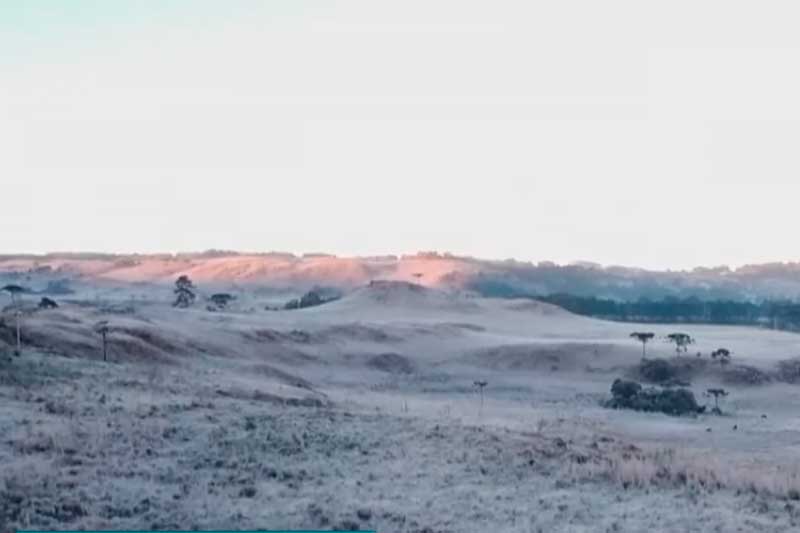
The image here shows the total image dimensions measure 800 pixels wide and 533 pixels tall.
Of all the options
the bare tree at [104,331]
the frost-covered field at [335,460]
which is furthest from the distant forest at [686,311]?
the bare tree at [104,331]

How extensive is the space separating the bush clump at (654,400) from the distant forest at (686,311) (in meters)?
72.3

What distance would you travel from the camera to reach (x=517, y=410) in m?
41.8

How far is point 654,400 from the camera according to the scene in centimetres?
4406

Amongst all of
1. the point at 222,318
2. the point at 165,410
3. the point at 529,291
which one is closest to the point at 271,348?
the point at 222,318

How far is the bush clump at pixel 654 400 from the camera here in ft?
141

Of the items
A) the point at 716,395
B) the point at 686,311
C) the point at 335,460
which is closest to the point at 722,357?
the point at 716,395

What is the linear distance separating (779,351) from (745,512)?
55.2 metres

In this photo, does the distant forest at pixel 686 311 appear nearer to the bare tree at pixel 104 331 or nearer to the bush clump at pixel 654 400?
the bush clump at pixel 654 400

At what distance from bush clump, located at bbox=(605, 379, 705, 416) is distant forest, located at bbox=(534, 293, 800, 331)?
72327mm

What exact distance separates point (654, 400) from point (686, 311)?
84.4 meters

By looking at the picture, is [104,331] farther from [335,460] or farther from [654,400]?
[335,460]

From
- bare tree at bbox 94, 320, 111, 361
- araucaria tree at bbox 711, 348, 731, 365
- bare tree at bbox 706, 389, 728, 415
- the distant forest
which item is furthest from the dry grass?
the distant forest

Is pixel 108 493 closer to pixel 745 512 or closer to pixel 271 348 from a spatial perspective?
pixel 745 512

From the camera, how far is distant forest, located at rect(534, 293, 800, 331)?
119 metres
